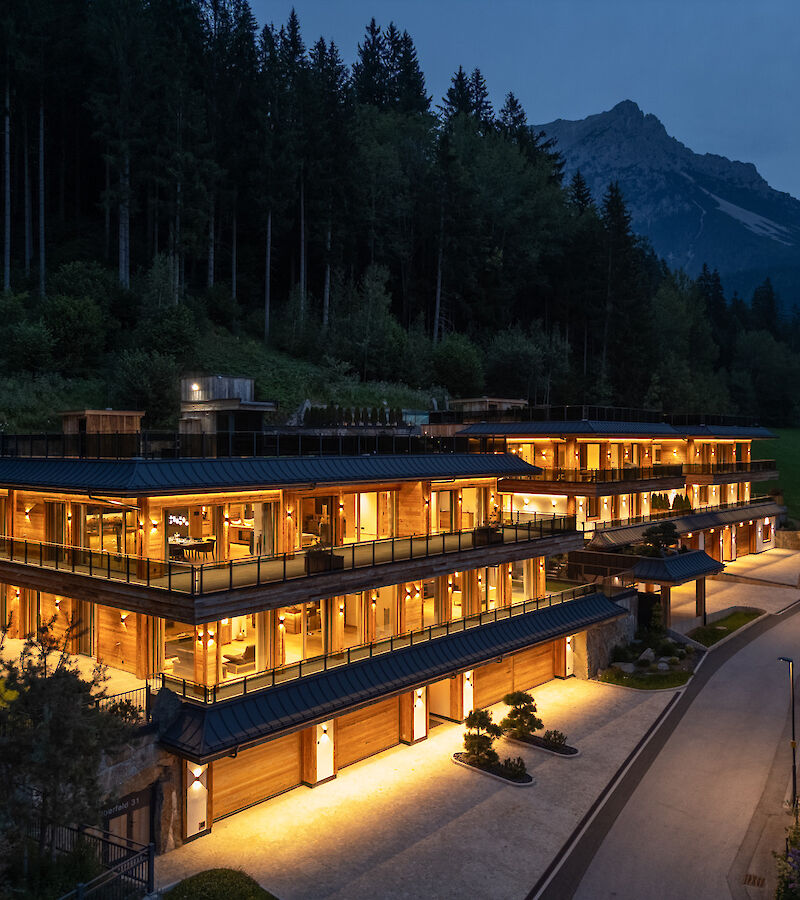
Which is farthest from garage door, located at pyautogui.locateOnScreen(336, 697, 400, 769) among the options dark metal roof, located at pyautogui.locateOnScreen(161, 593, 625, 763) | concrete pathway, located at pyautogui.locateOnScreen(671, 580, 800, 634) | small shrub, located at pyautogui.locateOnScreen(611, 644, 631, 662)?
concrete pathway, located at pyautogui.locateOnScreen(671, 580, 800, 634)

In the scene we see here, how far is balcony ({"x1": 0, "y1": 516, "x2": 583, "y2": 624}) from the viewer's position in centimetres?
2203

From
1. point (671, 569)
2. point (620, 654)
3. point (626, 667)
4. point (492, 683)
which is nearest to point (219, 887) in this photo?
point (492, 683)

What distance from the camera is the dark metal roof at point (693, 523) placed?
50.4 metres

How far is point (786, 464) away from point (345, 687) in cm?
8910

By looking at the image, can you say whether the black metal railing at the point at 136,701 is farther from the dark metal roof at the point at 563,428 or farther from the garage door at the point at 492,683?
the dark metal roof at the point at 563,428

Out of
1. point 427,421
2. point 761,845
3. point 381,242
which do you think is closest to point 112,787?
point 761,845

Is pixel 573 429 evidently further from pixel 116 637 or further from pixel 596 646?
pixel 116 637

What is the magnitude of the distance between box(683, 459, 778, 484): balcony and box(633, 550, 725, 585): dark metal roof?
19.6 metres

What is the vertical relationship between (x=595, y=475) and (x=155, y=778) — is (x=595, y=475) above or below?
above

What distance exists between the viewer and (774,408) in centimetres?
12444

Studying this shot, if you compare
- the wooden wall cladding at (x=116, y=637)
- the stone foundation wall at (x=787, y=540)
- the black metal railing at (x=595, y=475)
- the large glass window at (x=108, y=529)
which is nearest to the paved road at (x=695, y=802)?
the wooden wall cladding at (x=116, y=637)

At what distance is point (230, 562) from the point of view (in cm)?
2277

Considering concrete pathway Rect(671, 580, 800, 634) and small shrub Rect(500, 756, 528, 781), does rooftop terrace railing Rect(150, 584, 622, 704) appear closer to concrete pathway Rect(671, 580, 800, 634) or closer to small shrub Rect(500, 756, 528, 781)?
small shrub Rect(500, 756, 528, 781)

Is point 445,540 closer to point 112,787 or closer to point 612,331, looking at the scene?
point 112,787
